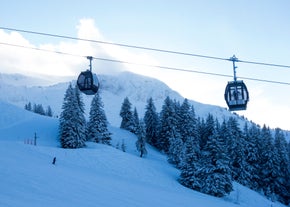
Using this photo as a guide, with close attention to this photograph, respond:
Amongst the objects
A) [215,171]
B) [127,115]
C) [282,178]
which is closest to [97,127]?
[127,115]

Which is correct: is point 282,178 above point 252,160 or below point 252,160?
below

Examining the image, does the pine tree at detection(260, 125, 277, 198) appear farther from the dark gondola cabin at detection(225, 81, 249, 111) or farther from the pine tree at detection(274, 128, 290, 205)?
the dark gondola cabin at detection(225, 81, 249, 111)

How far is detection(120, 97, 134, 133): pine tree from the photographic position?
87312mm

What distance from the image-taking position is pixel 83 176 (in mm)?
28422

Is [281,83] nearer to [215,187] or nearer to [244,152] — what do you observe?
[215,187]

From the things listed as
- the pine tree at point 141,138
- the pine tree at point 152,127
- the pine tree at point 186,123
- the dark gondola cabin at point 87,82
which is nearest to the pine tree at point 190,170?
the pine tree at point 141,138

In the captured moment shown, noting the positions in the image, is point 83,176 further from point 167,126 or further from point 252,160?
point 167,126

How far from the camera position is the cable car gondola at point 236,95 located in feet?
63.0

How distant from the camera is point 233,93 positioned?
19359mm

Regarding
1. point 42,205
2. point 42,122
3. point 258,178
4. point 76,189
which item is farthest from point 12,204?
point 42,122

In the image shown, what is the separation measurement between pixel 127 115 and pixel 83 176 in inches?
2393

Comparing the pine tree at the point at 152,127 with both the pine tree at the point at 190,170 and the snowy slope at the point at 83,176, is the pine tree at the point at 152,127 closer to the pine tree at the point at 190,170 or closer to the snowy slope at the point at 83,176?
the snowy slope at the point at 83,176

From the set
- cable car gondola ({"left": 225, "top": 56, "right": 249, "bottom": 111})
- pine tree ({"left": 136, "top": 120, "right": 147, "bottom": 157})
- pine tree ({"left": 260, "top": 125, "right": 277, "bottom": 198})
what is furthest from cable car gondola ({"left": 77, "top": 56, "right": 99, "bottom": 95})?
pine tree ({"left": 260, "top": 125, "right": 277, "bottom": 198})

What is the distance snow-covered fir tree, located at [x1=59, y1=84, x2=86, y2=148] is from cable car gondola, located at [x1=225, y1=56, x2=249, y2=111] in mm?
43283
